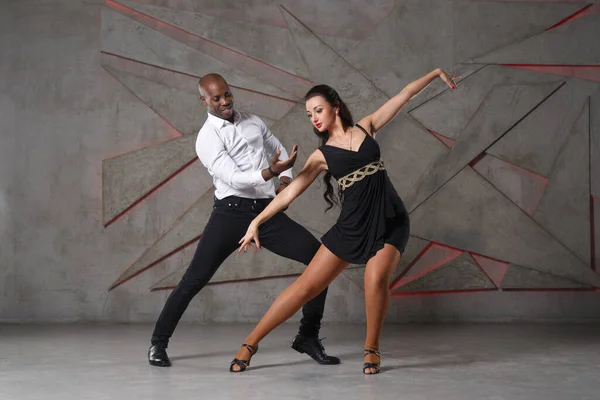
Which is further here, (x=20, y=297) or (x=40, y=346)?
(x=20, y=297)

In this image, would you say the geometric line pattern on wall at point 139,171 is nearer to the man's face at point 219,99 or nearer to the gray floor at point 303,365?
the gray floor at point 303,365

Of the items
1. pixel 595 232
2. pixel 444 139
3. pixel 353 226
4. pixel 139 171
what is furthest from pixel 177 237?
pixel 595 232

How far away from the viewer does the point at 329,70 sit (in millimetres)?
5344

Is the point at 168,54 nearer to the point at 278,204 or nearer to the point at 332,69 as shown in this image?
the point at 332,69

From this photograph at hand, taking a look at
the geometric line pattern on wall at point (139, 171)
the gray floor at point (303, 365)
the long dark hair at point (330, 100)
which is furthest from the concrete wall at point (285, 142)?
the long dark hair at point (330, 100)

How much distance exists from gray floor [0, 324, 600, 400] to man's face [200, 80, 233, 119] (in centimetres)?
127

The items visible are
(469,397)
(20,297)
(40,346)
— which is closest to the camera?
(469,397)

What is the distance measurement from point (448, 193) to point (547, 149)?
2.54 ft

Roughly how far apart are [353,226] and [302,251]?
338mm

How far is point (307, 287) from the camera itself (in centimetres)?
354

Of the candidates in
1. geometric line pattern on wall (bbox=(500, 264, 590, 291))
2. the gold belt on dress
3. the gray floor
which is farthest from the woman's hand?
geometric line pattern on wall (bbox=(500, 264, 590, 291))

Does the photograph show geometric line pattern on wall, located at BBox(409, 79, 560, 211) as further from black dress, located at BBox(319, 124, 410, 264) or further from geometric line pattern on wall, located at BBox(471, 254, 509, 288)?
black dress, located at BBox(319, 124, 410, 264)

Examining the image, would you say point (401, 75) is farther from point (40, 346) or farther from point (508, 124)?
point (40, 346)

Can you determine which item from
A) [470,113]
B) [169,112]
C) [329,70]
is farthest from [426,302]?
[169,112]
